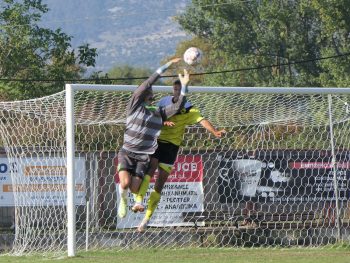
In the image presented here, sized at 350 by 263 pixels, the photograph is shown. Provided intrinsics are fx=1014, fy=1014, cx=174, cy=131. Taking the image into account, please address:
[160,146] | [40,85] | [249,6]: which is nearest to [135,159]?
[160,146]

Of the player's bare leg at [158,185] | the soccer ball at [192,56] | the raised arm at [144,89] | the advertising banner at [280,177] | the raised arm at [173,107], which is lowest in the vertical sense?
the advertising banner at [280,177]

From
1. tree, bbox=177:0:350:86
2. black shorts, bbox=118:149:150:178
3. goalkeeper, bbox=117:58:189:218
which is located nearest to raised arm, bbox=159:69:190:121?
goalkeeper, bbox=117:58:189:218

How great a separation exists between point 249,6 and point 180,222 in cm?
4610

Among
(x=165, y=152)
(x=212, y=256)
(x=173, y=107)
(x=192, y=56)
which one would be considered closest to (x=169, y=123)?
(x=173, y=107)

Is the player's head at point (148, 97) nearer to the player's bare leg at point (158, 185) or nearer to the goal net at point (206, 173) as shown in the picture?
the player's bare leg at point (158, 185)

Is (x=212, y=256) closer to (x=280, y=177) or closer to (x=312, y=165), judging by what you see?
(x=312, y=165)

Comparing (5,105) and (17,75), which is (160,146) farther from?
(17,75)

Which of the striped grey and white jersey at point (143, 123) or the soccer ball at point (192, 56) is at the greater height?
the soccer ball at point (192, 56)

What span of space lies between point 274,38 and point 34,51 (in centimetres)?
2918

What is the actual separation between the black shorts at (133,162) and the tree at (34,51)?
17.9 meters

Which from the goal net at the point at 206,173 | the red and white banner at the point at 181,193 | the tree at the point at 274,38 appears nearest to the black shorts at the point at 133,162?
the goal net at the point at 206,173

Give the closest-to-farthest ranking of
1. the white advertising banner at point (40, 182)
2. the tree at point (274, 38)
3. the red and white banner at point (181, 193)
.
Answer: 1. the white advertising banner at point (40, 182)
2. the red and white banner at point (181, 193)
3. the tree at point (274, 38)

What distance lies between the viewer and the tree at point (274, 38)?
54.8m

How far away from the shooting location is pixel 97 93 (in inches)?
701
